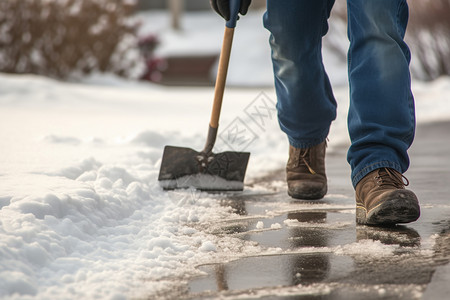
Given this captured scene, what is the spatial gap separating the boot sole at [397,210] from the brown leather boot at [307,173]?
61 centimetres

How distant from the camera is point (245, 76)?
16062 mm

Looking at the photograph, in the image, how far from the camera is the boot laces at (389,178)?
2.27 metres

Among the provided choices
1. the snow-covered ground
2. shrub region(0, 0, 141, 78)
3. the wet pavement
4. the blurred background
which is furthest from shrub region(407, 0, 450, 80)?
the wet pavement

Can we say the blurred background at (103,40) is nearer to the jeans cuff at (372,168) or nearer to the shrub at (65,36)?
the shrub at (65,36)

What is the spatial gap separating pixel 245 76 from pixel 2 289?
1467 centimetres

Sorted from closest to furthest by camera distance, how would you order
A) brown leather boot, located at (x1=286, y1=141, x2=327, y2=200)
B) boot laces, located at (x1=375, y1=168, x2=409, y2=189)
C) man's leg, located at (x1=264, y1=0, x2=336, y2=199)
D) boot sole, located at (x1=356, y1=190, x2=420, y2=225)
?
boot sole, located at (x1=356, y1=190, x2=420, y2=225) < boot laces, located at (x1=375, y1=168, x2=409, y2=189) < man's leg, located at (x1=264, y1=0, x2=336, y2=199) < brown leather boot, located at (x1=286, y1=141, x2=327, y2=200)

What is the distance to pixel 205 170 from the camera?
304cm

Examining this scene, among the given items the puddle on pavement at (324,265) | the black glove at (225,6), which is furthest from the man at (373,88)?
the black glove at (225,6)

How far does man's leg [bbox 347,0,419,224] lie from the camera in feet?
7.57

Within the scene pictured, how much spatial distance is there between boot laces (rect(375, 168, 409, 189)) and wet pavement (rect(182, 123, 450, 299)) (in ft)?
0.47

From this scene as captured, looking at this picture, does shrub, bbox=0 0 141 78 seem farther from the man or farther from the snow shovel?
the man

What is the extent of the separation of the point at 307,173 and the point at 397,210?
0.78 metres

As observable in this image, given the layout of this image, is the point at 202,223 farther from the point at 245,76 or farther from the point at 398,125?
the point at 245,76

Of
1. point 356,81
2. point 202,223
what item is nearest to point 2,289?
point 202,223
